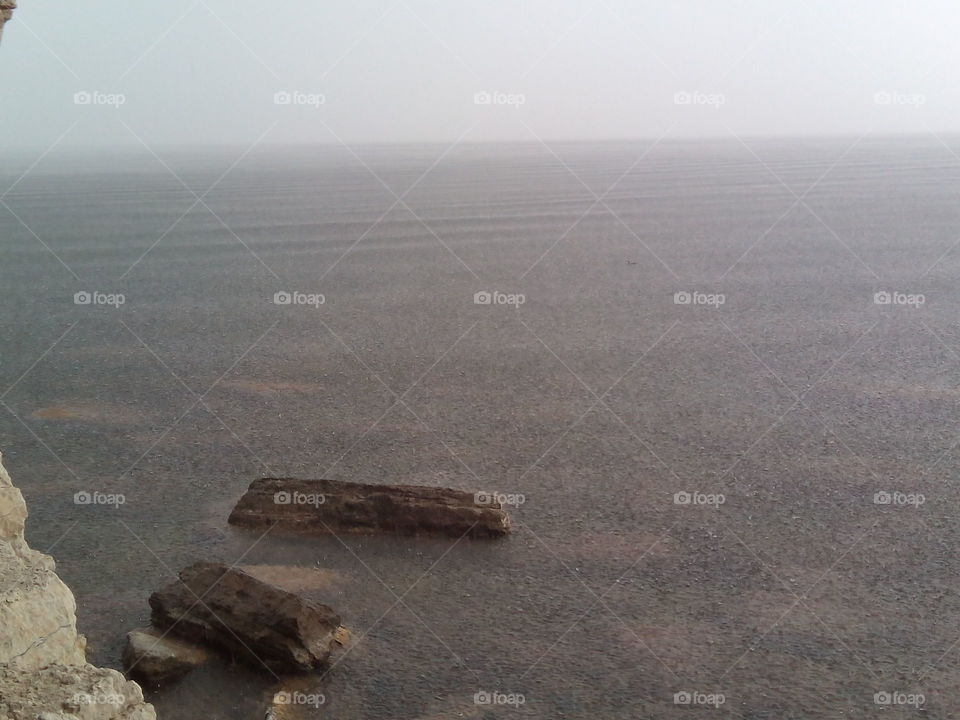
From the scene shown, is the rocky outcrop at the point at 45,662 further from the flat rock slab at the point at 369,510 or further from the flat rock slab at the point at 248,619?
the flat rock slab at the point at 369,510

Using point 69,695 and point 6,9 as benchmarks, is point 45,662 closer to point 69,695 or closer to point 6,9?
point 69,695

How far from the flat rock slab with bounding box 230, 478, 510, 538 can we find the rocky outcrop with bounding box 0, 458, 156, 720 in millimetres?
1916

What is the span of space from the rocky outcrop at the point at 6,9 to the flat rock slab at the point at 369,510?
280 cm

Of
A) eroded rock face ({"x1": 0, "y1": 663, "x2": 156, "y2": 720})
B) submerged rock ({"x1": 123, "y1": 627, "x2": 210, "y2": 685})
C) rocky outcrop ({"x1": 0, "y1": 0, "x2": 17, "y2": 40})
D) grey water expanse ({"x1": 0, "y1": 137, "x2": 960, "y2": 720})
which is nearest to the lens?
eroded rock face ({"x1": 0, "y1": 663, "x2": 156, "y2": 720})

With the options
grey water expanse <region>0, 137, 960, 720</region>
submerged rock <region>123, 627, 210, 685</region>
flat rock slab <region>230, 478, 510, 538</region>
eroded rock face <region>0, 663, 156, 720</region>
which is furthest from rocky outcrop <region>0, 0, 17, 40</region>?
eroded rock face <region>0, 663, 156, 720</region>

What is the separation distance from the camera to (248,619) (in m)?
4.04

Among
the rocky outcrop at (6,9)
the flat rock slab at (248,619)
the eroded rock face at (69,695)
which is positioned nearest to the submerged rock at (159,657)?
the flat rock slab at (248,619)

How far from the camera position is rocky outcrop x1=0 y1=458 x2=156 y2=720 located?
8.84ft

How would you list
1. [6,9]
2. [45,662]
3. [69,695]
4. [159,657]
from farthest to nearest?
1. [6,9]
2. [159,657]
3. [45,662]
4. [69,695]

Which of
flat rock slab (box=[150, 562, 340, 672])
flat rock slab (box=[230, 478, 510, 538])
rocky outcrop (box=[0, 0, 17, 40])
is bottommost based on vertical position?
flat rock slab (box=[150, 562, 340, 672])

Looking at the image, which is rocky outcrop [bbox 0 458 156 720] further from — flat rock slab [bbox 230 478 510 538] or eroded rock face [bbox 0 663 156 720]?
flat rock slab [bbox 230 478 510 538]

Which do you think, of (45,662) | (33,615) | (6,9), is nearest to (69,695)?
(45,662)

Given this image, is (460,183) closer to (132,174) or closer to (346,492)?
(132,174)

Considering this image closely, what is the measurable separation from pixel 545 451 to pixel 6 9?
13.1ft
